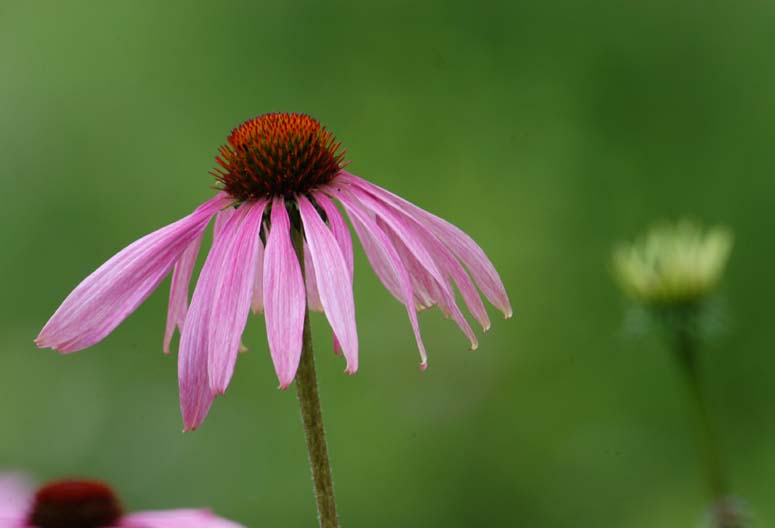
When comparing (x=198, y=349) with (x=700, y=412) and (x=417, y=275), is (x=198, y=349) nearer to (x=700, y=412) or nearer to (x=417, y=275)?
(x=417, y=275)

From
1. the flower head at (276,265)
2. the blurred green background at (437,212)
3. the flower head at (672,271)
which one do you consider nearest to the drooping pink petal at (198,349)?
the flower head at (276,265)

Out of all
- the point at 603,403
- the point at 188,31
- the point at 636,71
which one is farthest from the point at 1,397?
the point at 636,71

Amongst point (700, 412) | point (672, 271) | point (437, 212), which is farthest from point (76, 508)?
point (437, 212)

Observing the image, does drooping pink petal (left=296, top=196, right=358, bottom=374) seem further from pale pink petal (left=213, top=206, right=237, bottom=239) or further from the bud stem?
the bud stem

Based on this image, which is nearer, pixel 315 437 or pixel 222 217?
pixel 315 437

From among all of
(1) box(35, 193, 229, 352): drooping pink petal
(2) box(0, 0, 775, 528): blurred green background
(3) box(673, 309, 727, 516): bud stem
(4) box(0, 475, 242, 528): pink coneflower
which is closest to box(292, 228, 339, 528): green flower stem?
(1) box(35, 193, 229, 352): drooping pink petal

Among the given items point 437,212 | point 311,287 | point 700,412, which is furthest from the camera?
point 437,212

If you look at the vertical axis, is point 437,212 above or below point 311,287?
above
